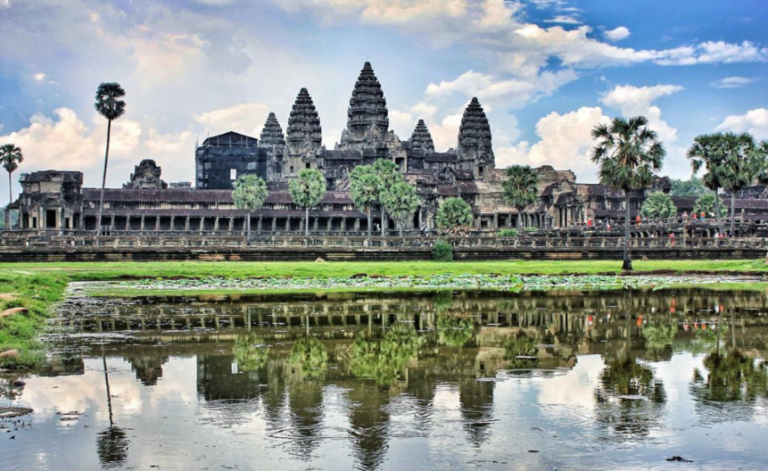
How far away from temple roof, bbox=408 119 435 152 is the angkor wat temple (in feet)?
0.69

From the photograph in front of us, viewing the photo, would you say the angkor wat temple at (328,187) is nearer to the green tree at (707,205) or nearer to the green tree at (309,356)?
the green tree at (707,205)

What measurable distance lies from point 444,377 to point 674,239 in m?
50.1

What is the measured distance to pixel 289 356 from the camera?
18.0 meters

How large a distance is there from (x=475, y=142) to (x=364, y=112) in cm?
1817

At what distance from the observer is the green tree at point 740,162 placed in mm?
71312

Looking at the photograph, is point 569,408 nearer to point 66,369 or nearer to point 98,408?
point 98,408

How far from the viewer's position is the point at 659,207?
107375 mm

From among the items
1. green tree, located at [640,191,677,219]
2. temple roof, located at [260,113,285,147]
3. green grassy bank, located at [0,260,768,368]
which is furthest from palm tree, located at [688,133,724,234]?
temple roof, located at [260,113,285,147]

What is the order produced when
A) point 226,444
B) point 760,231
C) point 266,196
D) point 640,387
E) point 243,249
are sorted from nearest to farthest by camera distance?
1. point 226,444
2. point 640,387
3. point 243,249
4. point 760,231
5. point 266,196

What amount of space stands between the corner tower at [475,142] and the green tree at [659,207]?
32.2 m

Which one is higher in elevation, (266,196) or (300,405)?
(266,196)

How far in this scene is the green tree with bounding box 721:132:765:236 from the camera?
71.3 m

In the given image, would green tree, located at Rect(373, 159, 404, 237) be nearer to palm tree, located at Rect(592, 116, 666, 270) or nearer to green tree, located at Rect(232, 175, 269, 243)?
green tree, located at Rect(232, 175, 269, 243)

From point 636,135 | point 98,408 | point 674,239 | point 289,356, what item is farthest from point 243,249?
point 98,408
